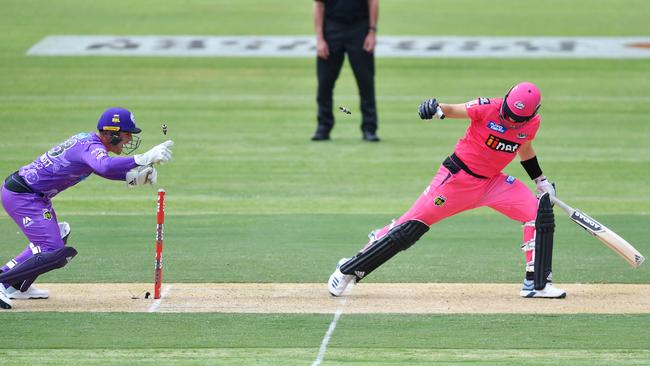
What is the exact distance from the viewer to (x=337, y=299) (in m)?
10.9

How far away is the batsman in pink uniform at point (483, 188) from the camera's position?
10.5 metres

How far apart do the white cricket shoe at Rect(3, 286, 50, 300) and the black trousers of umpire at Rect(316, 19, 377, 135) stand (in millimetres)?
9167

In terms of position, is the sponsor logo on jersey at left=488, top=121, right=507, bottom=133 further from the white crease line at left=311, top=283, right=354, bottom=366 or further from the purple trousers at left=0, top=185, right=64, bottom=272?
the purple trousers at left=0, top=185, right=64, bottom=272

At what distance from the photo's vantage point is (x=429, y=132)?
21062mm

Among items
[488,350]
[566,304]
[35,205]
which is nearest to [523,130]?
[566,304]

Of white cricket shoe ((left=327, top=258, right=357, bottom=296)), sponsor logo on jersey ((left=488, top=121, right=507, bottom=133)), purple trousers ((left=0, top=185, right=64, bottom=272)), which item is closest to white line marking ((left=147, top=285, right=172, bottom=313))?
purple trousers ((left=0, top=185, right=64, bottom=272))

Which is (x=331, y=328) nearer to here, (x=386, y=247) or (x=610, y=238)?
(x=386, y=247)

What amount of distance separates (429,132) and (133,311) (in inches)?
450

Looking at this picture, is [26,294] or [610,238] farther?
[610,238]

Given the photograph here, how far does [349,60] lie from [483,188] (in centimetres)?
875

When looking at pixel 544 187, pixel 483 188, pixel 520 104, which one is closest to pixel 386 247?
pixel 483 188

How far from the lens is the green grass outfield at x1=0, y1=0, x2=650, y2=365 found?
374 inches

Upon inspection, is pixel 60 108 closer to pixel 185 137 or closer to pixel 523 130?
pixel 185 137

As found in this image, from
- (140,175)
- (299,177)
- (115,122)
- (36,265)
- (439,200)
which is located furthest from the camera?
(299,177)
